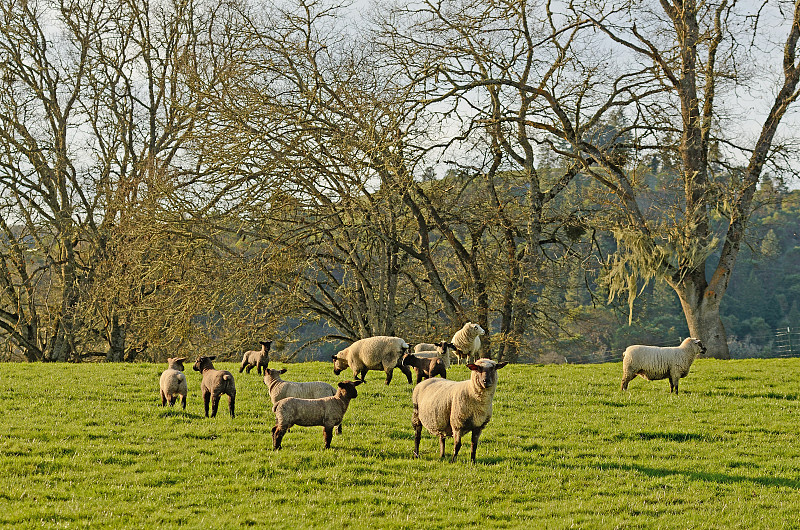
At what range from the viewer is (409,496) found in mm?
8141

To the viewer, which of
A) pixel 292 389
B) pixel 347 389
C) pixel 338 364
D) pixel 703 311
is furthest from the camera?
pixel 703 311

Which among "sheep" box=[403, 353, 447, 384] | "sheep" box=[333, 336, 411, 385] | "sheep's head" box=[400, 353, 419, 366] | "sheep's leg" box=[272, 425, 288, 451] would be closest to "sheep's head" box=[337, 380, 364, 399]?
Answer: "sheep's leg" box=[272, 425, 288, 451]

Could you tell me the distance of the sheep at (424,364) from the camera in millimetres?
13320

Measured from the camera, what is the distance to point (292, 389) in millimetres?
10422

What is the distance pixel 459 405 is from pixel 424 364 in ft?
15.1

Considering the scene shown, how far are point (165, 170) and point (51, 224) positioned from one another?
686 centimetres

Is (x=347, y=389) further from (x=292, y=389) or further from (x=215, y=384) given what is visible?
(x=215, y=384)

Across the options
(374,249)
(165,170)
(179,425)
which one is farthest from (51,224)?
(179,425)

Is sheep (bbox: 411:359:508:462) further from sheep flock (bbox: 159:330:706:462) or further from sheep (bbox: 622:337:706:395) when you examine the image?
sheep (bbox: 622:337:706:395)

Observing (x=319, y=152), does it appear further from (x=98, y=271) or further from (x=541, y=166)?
(x=541, y=166)

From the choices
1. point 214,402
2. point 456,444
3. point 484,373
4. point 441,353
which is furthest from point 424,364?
point 484,373

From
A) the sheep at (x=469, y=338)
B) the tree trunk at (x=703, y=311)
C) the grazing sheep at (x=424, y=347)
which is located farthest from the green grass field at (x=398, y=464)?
the tree trunk at (x=703, y=311)

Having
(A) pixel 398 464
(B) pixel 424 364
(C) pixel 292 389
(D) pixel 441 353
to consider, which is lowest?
(A) pixel 398 464

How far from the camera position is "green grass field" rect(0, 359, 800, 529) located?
7.64 meters
